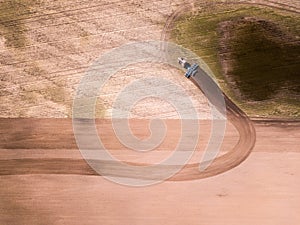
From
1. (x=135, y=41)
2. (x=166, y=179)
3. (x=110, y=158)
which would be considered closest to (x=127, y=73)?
(x=135, y=41)

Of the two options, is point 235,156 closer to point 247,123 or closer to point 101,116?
point 247,123

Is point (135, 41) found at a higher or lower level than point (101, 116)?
higher

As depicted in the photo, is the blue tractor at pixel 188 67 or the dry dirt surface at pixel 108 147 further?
the blue tractor at pixel 188 67

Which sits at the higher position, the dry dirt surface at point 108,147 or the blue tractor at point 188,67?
the blue tractor at point 188,67

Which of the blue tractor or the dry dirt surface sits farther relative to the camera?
the blue tractor
